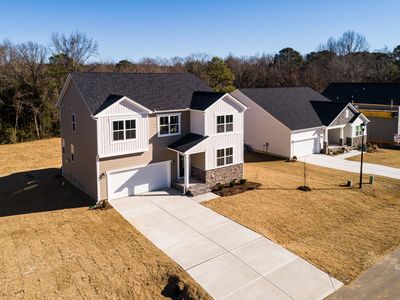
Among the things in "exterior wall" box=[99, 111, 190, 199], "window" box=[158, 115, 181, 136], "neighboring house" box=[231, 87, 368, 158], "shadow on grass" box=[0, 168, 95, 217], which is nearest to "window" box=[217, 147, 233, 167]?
"exterior wall" box=[99, 111, 190, 199]

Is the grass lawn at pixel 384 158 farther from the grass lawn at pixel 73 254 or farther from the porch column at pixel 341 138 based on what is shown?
the grass lawn at pixel 73 254

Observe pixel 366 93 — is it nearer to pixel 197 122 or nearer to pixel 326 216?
pixel 197 122

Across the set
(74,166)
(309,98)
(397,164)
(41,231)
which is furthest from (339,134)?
(41,231)

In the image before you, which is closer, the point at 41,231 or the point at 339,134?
the point at 41,231

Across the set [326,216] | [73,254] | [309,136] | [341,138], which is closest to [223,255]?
[73,254]

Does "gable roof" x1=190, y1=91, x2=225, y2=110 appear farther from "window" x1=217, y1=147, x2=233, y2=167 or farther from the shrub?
the shrub

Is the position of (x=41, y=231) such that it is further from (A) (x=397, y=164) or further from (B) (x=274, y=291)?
(A) (x=397, y=164)
